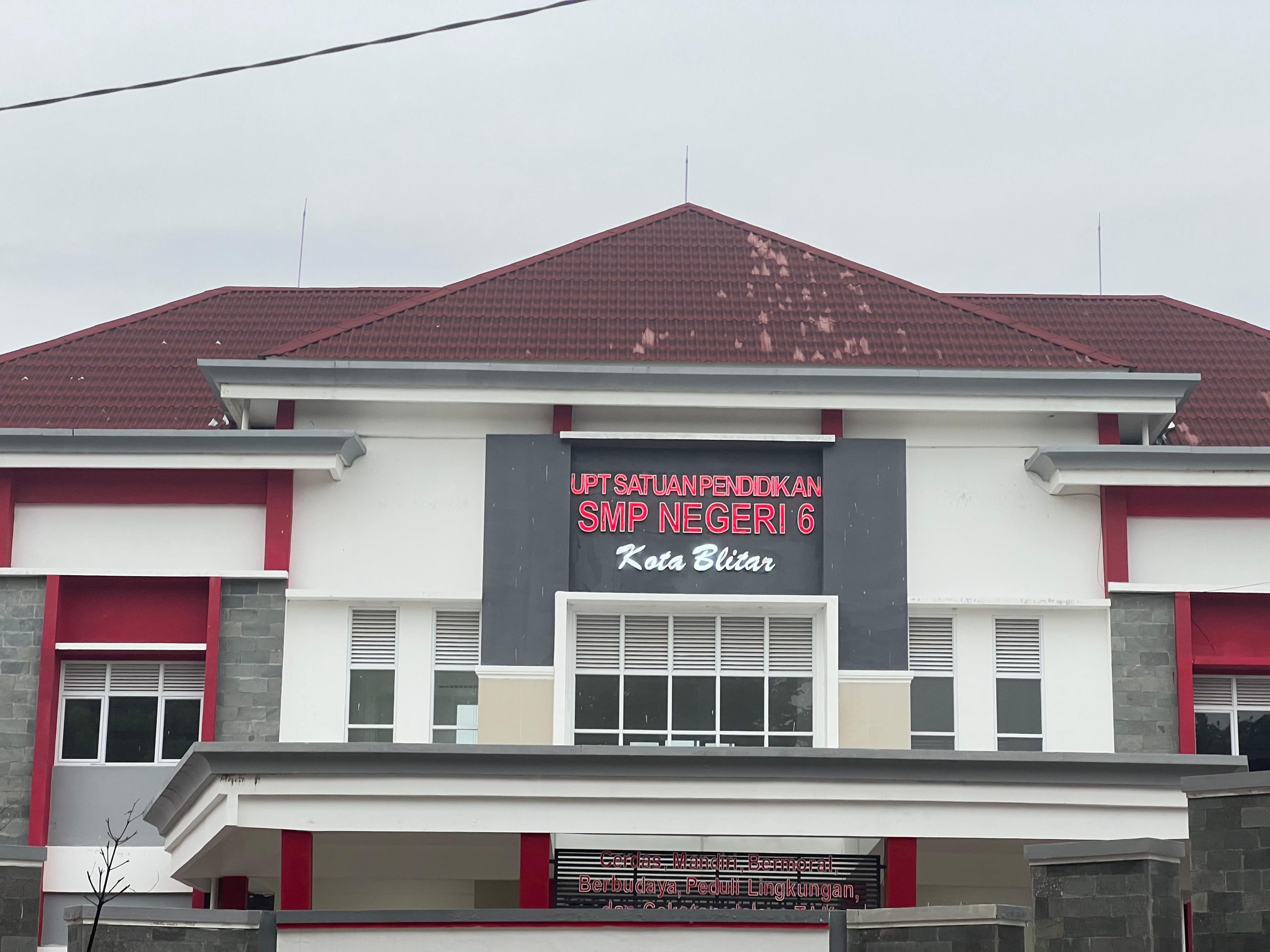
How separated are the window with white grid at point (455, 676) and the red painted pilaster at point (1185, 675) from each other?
9464mm

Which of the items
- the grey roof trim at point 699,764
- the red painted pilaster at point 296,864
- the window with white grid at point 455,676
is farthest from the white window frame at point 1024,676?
the red painted pilaster at point 296,864

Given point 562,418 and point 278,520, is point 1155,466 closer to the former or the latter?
point 562,418

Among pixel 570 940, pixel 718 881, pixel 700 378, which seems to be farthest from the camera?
pixel 700 378

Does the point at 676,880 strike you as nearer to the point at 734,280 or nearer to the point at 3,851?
the point at 3,851

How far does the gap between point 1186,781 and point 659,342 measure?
43.9 feet

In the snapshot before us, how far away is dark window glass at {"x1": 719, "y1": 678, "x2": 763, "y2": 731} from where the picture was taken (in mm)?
24453

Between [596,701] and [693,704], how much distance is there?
4.35 ft

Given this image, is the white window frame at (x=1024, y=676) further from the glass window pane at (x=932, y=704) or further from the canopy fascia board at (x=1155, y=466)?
the canopy fascia board at (x=1155, y=466)

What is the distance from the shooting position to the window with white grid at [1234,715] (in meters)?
24.8

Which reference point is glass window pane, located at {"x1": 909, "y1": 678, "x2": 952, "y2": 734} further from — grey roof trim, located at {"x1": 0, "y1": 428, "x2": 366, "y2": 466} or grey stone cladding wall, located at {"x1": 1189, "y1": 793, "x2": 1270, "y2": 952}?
grey stone cladding wall, located at {"x1": 1189, "y1": 793, "x2": 1270, "y2": 952}

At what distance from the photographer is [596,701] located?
24.5m

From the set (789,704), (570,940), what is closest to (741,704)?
(789,704)

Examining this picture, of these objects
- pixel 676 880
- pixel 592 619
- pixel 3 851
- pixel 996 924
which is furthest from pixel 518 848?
pixel 996 924

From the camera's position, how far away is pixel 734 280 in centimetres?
2744
